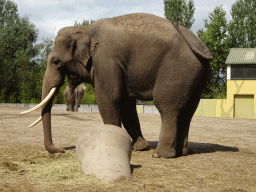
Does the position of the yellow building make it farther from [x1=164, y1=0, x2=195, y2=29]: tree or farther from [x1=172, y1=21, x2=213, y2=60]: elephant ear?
[x1=172, y1=21, x2=213, y2=60]: elephant ear

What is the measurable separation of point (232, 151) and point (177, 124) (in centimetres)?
169

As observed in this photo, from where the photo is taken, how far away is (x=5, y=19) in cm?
4281

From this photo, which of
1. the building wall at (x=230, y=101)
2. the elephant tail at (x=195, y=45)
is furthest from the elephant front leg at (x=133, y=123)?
the building wall at (x=230, y=101)

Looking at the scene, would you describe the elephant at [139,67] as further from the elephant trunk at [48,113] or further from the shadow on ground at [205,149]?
the shadow on ground at [205,149]

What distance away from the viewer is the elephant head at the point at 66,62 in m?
5.89

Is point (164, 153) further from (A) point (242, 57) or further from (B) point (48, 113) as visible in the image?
(A) point (242, 57)

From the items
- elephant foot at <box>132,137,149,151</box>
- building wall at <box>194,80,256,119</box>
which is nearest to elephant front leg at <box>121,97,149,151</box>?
elephant foot at <box>132,137,149,151</box>

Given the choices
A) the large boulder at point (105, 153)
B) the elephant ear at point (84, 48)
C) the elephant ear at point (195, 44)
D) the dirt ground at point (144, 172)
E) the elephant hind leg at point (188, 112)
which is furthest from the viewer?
the elephant ear at point (84, 48)

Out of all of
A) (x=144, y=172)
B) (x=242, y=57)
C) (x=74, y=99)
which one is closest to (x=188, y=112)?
(x=144, y=172)

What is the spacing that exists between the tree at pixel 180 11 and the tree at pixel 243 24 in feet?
15.8

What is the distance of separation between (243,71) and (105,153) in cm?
2330

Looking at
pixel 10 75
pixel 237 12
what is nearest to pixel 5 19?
pixel 10 75

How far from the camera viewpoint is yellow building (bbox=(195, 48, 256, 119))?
82.6 ft

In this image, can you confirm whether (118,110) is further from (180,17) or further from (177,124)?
(180,17)
